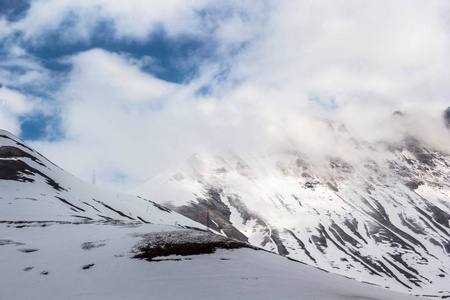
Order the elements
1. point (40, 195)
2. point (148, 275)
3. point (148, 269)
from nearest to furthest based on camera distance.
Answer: point (148, 275) < point (148, 269) < point (40, 195)

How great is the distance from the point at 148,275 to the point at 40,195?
168 ft

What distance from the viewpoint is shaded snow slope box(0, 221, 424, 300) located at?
21.5m

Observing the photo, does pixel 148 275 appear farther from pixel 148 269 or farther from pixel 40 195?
pixel 40 195

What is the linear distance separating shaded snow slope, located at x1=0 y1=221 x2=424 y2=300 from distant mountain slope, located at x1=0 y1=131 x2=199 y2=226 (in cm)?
2203

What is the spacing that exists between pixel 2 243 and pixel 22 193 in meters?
35.9

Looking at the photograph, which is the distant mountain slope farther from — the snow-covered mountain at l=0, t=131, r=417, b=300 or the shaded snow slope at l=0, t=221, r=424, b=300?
the shaded snow slope at l=0, t=221, r=424, b=300

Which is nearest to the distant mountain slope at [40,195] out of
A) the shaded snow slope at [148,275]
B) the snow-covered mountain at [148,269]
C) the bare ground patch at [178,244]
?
the snow-covered mountain at [148,269]

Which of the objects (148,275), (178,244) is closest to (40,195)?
(178,244)

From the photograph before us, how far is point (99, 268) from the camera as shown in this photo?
25406 mm

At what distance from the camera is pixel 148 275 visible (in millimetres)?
24172

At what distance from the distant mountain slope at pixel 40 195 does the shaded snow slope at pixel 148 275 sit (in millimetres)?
22029

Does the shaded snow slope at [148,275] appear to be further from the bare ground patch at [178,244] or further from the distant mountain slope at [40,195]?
the distant mountain slope at [40,195]

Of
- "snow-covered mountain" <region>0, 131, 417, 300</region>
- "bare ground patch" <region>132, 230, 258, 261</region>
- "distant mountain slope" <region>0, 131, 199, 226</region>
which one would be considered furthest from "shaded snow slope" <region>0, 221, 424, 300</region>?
"distant mountain slope" <region>0, 131, 199, 226</region>

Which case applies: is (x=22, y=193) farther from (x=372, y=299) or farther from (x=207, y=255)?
(x=372, y=299)
